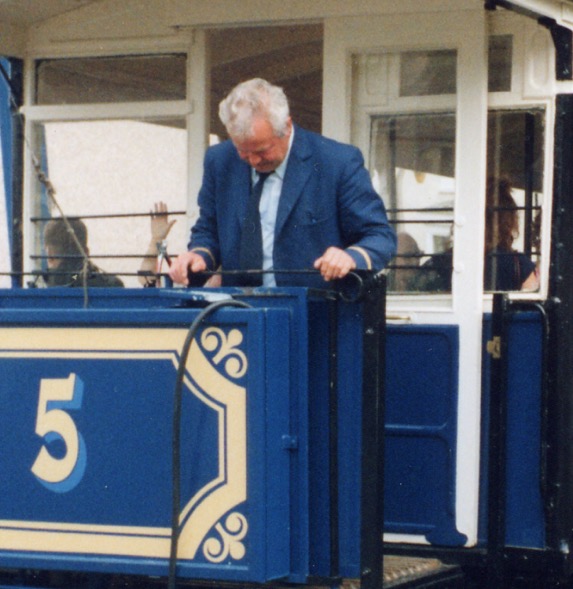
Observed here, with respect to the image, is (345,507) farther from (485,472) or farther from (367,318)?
(485,472)

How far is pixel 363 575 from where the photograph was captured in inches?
138

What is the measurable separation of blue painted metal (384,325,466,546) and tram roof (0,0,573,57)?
3.79 ft

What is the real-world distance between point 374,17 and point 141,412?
195 centimetres

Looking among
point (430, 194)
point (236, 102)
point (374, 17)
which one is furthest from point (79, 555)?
point (374, 17)

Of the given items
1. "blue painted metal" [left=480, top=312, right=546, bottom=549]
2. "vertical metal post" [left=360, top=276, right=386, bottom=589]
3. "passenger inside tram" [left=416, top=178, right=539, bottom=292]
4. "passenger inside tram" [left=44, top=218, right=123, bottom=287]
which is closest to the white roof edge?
"passenger inside tram" [left=416, top=178, right=539, bottom=292]

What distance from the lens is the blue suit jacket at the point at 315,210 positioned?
3.97 meters

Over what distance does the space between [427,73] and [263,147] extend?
100cm

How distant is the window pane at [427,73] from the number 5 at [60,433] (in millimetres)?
1875

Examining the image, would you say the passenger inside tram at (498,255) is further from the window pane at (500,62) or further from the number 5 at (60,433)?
the number 5 at (60,433)

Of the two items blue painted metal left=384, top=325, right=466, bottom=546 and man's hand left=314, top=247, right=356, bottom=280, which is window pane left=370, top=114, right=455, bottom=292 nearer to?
blue painted metal left=384, top=325, right=466, bottom=546

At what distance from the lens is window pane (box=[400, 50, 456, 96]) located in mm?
4602

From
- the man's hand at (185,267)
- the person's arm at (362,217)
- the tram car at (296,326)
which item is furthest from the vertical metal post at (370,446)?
the man's hand at (185,267)

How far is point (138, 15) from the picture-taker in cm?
497

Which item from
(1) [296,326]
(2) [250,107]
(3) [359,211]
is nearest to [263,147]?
(2) [250,107]
